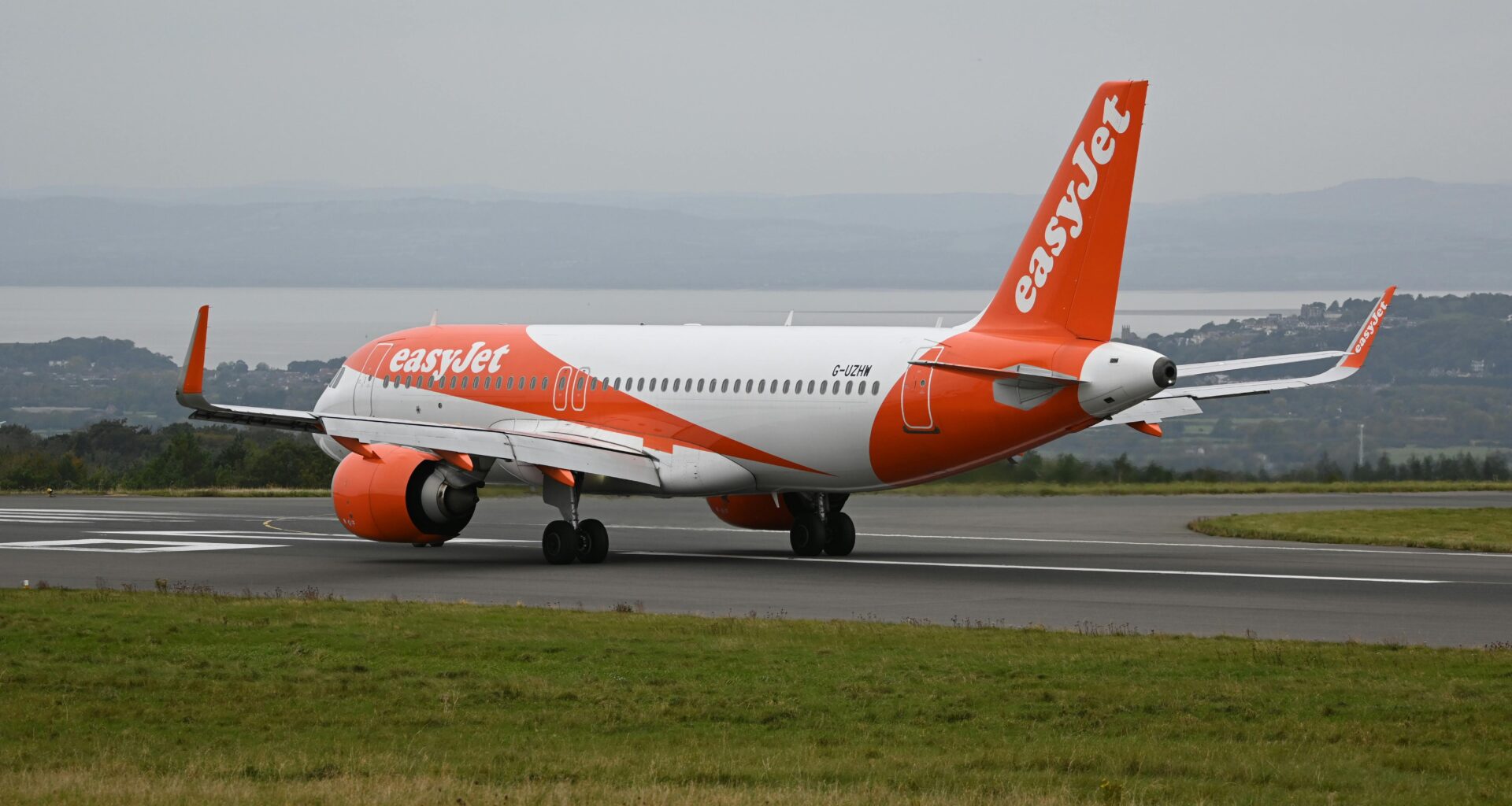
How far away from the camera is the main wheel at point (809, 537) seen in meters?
31.3

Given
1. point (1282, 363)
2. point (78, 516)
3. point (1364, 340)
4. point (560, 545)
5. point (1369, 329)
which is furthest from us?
point (78, 516)

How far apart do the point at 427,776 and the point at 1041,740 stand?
4.30 m

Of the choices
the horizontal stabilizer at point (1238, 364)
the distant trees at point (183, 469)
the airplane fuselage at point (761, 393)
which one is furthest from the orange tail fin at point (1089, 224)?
the distant trees at point (183, 469)

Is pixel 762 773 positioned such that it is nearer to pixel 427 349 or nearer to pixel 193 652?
pixel 193 652

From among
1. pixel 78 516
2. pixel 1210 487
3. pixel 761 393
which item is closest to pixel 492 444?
pixel 761 393

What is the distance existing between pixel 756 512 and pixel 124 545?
1128 cm

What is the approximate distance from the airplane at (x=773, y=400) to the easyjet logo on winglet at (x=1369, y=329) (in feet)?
0.19

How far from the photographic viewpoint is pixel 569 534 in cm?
2956

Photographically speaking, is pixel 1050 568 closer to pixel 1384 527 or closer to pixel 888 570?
pixel 888 570

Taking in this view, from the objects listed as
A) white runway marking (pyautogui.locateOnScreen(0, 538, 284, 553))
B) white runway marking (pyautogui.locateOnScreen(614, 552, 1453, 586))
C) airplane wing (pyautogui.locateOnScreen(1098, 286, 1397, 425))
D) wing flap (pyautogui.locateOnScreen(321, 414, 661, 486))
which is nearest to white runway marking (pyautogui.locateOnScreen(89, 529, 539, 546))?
white runway marking (pyautogui.locateOnScreen(0, 538, 284, 553))

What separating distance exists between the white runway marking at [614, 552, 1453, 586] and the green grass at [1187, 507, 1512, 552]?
24.6 ft

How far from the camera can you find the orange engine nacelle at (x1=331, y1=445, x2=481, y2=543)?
29266mm

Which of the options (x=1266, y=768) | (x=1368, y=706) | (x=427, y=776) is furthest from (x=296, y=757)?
(x=1368, y=706)

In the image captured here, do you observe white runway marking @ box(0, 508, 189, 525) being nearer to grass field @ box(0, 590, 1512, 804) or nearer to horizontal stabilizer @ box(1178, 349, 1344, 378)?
grass field @ box(0, 590, 1512, 804)
